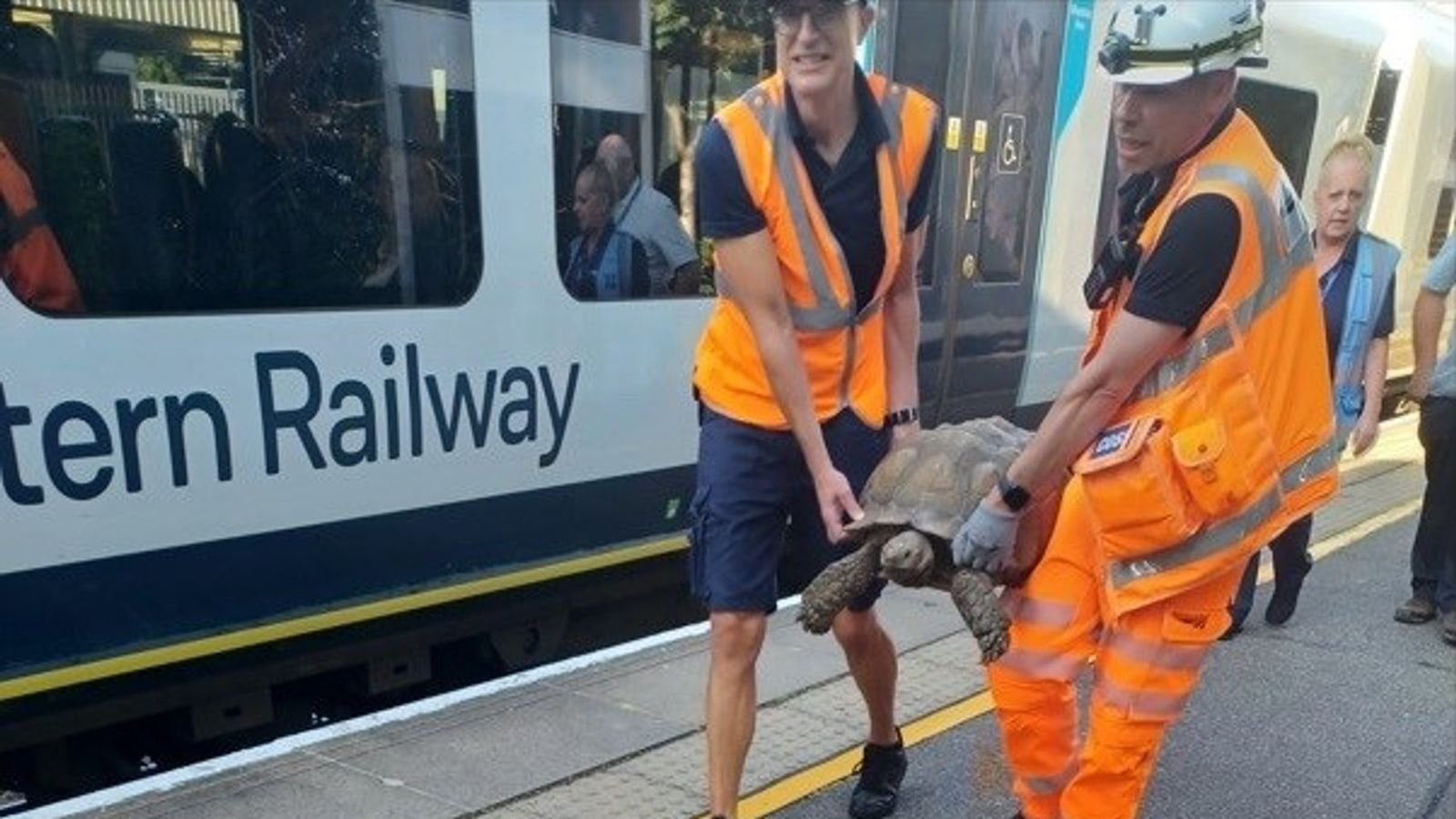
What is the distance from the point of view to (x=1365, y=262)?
4191mm

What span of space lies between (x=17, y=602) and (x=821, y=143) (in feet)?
7.55

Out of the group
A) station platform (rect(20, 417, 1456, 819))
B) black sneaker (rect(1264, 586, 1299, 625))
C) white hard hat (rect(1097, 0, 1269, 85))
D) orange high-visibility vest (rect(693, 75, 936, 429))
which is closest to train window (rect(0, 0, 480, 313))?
station platform (rect(20, 417, 1456, 819))

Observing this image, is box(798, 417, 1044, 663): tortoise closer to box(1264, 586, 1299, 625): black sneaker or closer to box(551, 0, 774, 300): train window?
box(551, 0, 774, 300): train window

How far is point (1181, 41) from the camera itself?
208 centimetres

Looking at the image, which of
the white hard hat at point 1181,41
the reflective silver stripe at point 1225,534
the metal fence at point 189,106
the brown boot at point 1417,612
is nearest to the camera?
the white hard hat at point 1181,41

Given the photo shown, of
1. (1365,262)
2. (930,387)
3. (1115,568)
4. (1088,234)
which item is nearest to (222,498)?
(1115,568)

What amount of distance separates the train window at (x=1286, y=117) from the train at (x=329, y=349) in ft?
9.73

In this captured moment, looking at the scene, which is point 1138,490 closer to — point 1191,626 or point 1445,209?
point 1191,626

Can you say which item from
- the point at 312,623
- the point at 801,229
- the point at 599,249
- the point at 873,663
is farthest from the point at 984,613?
the point at 599,249

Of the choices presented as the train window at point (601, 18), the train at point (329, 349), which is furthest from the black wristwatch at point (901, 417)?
the train window at point (601, 18)

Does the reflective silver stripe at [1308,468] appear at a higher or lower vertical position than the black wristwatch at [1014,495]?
higher

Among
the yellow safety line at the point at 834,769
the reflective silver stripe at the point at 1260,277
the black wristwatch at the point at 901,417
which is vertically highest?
the reflective silver stripe at the point at 1260,277

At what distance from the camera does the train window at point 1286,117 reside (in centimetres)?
715

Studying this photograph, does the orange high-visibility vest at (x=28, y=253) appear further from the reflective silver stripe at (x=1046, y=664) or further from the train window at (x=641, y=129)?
the reflective silver stripe at (x=1046, y=664)
